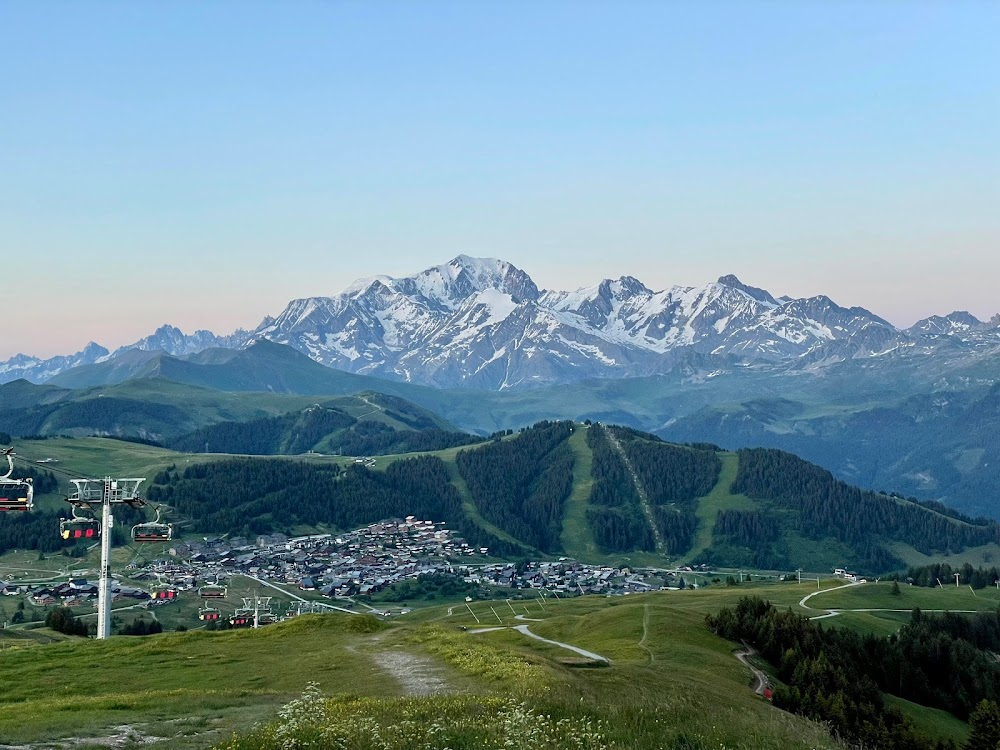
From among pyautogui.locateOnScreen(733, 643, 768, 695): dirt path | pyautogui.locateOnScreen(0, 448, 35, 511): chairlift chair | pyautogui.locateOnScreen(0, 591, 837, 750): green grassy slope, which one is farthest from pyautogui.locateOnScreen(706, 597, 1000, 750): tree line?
pyautogui.locateOnScreen(0, 448, 35, 511): chairlift chair

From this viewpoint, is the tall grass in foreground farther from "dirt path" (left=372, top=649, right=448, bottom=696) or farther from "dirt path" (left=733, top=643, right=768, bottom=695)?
"dirt path" (left=733, top=643, right=768, bottom=695)

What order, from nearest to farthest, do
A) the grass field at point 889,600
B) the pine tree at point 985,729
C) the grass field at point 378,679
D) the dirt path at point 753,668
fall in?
1. the grass field at point 378,679
2. the pine tree at point 985,729
3. the dirt path at point 753,668
4. the grass field at point 889,600

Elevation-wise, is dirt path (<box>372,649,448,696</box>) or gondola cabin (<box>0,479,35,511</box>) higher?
gondola cabin (<box>0,479,35,511</box>)

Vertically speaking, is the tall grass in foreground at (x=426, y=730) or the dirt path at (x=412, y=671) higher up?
the tall grass in foreground at (x=426, y=730)

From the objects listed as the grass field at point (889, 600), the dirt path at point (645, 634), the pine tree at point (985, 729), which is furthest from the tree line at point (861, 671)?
the grass field at point (889, 600)

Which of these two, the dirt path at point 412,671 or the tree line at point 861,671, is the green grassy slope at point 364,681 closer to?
the dirt path at point 412,671

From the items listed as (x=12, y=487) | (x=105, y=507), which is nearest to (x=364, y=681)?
(x=12, y=487)

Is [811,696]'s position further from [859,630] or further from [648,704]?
[859,630]

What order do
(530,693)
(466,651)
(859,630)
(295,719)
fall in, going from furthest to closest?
(859,630) → (466,651) → (530,693) → (295,719)

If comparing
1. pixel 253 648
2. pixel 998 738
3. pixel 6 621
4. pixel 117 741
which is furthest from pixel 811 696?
pixel 6 621
